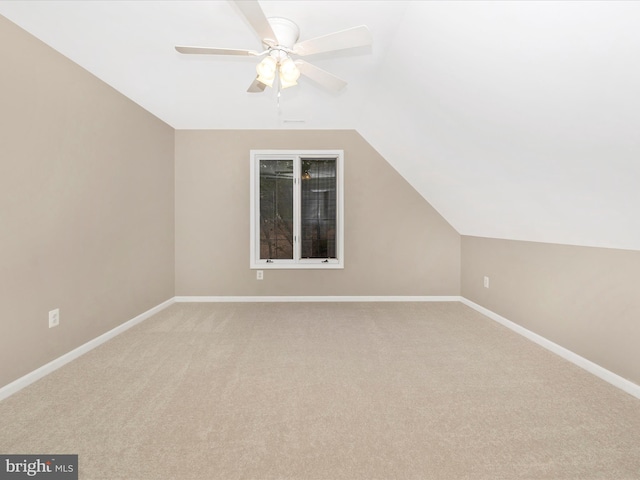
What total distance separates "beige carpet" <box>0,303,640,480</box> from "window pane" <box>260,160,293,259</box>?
1.57 m

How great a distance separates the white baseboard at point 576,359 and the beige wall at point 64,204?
3940 mm

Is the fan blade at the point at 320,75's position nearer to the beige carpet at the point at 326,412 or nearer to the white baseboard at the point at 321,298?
the beige carpet at the point at 326,412

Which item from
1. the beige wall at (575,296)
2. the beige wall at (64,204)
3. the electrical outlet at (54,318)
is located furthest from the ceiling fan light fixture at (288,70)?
the beige wall at (575,296)

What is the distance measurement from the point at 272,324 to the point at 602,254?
2875 mm

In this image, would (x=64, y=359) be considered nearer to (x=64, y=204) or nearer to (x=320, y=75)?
(x=64, y=204)

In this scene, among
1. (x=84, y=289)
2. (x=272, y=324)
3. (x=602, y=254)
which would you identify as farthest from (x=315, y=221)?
(x=602, y=254)

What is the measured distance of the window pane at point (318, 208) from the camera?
4.09m

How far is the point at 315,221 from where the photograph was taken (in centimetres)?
412

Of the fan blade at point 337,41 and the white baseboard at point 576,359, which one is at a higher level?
the fan blade at point 337,41

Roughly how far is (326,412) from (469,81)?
2.20 m

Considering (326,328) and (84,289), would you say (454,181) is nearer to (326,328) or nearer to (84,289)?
(326,328)

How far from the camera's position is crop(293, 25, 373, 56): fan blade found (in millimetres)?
1551

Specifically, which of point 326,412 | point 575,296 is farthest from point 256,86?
point 575,296

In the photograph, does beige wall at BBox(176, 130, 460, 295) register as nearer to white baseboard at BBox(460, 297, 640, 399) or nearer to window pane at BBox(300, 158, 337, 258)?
window pane at BBox(300, 158, 337, 258)
